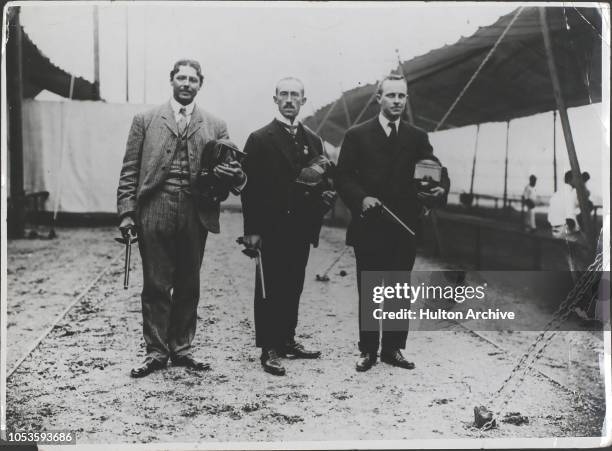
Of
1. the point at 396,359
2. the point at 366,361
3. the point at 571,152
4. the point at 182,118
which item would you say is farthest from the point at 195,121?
the point at 571,152

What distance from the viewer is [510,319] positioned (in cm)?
296

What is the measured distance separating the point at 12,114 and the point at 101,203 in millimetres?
757

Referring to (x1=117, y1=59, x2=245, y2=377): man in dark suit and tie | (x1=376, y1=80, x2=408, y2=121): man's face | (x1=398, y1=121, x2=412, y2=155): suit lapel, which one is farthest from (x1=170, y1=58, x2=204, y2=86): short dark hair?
(x1=398, y1=121, x2=412, y2=155): suit lapel

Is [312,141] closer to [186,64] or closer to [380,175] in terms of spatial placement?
[380,175]

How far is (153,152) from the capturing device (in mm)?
2645

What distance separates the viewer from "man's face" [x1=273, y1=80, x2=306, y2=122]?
2680 mm

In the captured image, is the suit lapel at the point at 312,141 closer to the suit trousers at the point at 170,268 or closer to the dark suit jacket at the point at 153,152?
the dark suit jacket at the point at 153,152

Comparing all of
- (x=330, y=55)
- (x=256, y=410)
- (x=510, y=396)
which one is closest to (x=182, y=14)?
(x=330, y=55)

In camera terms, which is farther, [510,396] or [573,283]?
[573,283]

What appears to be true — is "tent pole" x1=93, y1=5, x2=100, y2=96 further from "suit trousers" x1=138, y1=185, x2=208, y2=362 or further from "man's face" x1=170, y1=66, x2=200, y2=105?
"suit trousers" x1=138, y1=185, x2=208, y2=362

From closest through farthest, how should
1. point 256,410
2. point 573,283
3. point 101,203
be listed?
point 256,410
point 573,283
point 101,203

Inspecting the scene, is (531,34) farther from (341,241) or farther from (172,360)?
(172,360)

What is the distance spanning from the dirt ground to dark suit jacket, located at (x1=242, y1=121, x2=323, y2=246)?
205 millimetres

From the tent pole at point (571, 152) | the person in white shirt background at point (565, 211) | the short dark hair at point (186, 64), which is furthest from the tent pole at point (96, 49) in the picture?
the person in white shirt background at point (565, 211)
